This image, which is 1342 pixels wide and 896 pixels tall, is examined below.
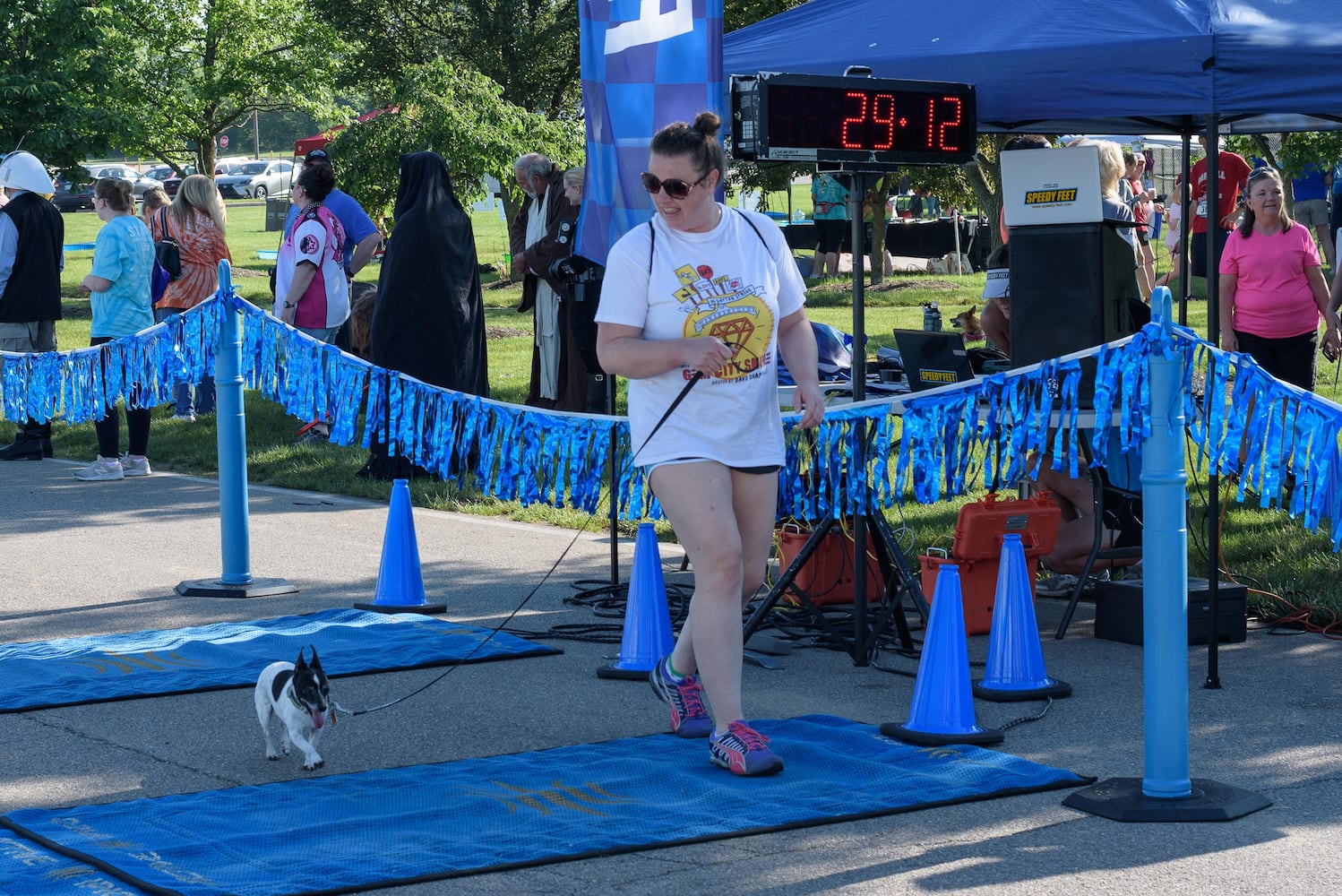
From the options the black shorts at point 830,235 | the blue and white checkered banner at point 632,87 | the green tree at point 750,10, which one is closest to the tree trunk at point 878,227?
the black shorts at point 830,235

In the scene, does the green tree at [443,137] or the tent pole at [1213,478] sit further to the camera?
the green tree at [443,137]

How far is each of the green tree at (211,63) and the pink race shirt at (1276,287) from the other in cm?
3299

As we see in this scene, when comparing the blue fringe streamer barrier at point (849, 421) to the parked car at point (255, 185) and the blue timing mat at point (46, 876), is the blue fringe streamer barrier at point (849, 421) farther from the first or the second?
the parked car at point (255, 185)

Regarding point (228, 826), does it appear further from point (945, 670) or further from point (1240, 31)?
point (1240, 31)

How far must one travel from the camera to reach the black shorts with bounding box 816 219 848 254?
98.1ft

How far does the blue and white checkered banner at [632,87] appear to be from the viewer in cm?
811

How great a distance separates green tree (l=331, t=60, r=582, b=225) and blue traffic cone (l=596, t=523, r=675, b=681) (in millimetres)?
18619

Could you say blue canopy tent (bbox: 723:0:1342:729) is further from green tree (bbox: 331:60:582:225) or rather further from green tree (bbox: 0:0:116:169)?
green tree (bbox: 0:0:116:169)

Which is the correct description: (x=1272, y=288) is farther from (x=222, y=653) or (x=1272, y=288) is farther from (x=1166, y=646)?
(x=222, y=653)

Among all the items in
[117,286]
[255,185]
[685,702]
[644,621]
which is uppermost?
[255,185]

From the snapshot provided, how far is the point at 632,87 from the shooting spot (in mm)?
8242

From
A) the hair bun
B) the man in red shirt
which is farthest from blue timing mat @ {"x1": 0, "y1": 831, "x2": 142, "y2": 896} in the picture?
the man in red shirt

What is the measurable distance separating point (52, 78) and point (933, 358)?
21146mm

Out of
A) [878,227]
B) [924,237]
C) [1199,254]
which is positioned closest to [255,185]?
[924,237]
